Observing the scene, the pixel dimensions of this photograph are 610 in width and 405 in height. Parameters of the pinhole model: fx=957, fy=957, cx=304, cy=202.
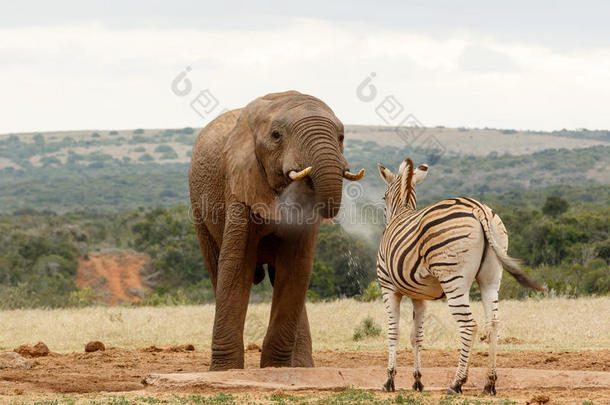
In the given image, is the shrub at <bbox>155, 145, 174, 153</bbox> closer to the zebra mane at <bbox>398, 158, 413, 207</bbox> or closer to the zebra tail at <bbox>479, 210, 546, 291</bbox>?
the zebra mane at <bbox>398, 158, 413, 207</bbox>

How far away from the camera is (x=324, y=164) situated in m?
9.22

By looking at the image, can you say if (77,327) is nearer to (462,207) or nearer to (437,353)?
(437,353)

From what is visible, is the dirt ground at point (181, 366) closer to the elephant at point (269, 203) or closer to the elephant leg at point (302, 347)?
the elephant leg at point (302, 347)

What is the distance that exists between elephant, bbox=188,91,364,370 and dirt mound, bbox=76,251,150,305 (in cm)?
2565

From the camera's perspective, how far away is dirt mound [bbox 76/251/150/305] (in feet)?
125

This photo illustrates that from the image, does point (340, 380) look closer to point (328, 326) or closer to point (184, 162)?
point (328, 326)

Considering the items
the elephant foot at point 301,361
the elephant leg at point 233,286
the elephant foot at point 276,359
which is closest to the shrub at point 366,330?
the elephant foot at point 301,361

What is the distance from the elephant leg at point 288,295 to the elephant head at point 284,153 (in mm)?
774

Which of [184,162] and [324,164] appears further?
[184,162]

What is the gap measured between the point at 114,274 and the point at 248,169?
30.3 metres

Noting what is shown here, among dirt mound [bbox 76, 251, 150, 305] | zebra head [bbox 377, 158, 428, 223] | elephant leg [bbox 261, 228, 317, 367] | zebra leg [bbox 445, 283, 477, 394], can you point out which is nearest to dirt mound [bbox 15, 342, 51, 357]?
elephant leg [bbox 261, 228, 317, 367]

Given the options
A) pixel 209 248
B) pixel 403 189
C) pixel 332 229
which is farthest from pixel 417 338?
pixel 332 229

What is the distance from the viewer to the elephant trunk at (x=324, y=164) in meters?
9.21

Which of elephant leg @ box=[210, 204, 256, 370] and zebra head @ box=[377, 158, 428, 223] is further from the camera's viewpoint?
elephant leg @ box=[210, 204, 256, 370]
